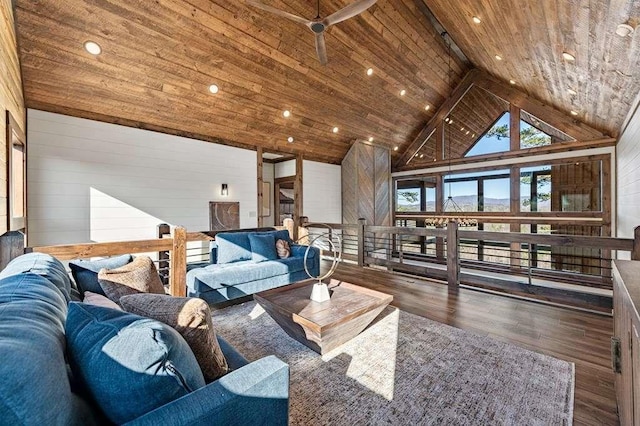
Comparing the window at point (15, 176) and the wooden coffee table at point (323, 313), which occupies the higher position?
the window at point (15, 176)

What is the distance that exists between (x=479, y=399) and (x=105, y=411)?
2093mm

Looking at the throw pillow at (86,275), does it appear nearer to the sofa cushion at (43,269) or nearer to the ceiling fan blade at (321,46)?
the sofa cushion at (43,269)

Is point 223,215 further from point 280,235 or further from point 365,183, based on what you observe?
point 365,183

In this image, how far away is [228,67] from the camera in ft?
15.2

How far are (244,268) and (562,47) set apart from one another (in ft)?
15.6

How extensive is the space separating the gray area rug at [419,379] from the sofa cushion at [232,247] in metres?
1.40

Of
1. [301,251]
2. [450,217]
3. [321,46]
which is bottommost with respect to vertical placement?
[301,251]

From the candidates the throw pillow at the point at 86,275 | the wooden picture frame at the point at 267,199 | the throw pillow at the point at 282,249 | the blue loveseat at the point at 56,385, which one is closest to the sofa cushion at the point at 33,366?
the blue loveseat at the point at 56,385

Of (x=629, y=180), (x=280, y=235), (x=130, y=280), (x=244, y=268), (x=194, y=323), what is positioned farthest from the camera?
(x=280, y=235)

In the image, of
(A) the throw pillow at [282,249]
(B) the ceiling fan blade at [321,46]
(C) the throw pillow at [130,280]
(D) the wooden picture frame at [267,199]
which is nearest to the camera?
(C) the throw pillow at [130,280]

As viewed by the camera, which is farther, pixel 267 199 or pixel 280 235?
pixel 267 199

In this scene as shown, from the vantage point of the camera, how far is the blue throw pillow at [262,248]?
14.2ft

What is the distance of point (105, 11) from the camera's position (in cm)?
335

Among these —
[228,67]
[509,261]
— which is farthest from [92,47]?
[509,261]
